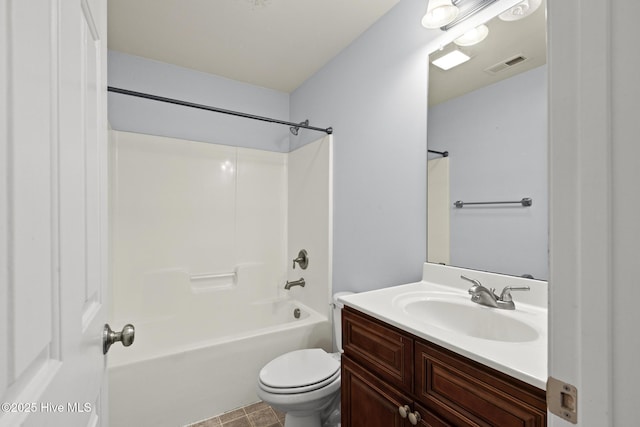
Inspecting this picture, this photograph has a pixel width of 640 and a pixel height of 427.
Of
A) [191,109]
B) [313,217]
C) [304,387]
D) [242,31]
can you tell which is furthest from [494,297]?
[191,109]

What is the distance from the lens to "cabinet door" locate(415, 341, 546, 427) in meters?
0.64

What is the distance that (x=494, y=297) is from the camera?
1.08 meters

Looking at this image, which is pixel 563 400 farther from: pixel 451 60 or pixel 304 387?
pixel 451 60

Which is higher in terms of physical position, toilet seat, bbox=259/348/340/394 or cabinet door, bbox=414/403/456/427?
cabinet door, bbox=414/403/456/427

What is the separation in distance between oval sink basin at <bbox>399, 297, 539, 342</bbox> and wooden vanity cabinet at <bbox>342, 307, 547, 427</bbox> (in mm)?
170

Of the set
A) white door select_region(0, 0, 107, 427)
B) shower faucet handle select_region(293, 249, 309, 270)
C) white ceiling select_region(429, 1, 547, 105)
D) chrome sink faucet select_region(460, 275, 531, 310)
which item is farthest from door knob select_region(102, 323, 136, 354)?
shower faucet handle select_region(293, 249, 309, 270)

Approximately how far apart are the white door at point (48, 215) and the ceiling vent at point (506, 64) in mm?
1427

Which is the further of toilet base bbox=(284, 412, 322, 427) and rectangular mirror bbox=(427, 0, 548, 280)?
toilet base bbox=(284, 412, 322, 427)

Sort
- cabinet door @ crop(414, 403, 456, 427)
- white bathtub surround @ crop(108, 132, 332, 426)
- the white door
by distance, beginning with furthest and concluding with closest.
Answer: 1. white bathtub surround @ crop(108, 132, 332, 426)
2. cabinet door @ crop(414, 403, 456, 427)
3. the white door

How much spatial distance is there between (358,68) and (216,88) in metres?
1.31

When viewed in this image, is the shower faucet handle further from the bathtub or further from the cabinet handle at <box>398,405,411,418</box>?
the cabinet handle at <box>398,405,411,418</box>

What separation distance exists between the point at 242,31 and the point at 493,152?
170cm

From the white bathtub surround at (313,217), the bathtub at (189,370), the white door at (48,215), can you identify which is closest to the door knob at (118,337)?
the white door at (48,215)

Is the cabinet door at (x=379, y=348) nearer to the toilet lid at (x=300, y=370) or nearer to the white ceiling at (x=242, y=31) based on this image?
the toilet lid at (x=300, y=370)
